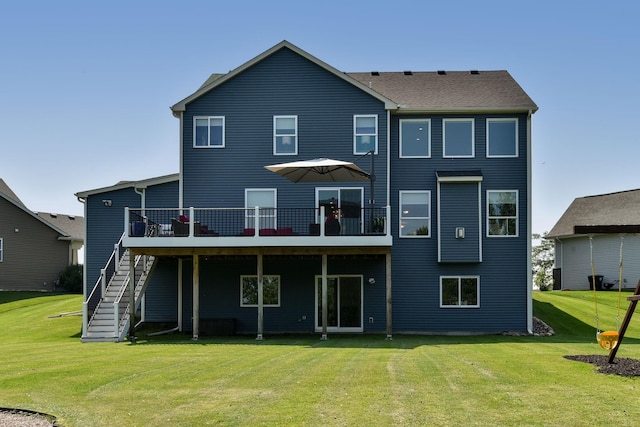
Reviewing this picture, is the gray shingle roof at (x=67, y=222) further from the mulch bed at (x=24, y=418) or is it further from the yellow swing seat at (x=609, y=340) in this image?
the yellow swing seat at (x=609, y=340)

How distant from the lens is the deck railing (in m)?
21.9

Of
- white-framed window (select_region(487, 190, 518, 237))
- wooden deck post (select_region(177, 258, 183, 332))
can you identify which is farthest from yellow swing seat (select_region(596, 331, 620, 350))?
wooden deck post (select_region(177, 258, 183, 332))

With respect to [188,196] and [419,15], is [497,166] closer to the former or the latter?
[419,15]

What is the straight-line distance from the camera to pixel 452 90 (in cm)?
2667

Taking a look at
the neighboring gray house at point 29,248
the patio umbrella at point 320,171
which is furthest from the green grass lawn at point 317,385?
the neighboring gray house at point 29,248

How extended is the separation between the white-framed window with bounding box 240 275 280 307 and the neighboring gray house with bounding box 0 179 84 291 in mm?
18315

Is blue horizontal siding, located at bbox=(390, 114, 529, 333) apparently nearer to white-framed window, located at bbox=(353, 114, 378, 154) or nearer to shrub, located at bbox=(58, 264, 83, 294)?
white-framed window, located at bbox=(353, 114, 378, 154)

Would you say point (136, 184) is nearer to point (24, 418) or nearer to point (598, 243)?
point (24, 418)

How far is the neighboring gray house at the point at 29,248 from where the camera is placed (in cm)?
3812

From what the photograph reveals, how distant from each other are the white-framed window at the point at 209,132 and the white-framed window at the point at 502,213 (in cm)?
908

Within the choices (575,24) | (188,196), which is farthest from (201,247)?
(575,24)

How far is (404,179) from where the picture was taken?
25.2 meters

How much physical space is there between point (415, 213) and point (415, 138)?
2515mm

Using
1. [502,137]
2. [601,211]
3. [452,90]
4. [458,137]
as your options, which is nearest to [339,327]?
[458,137]
